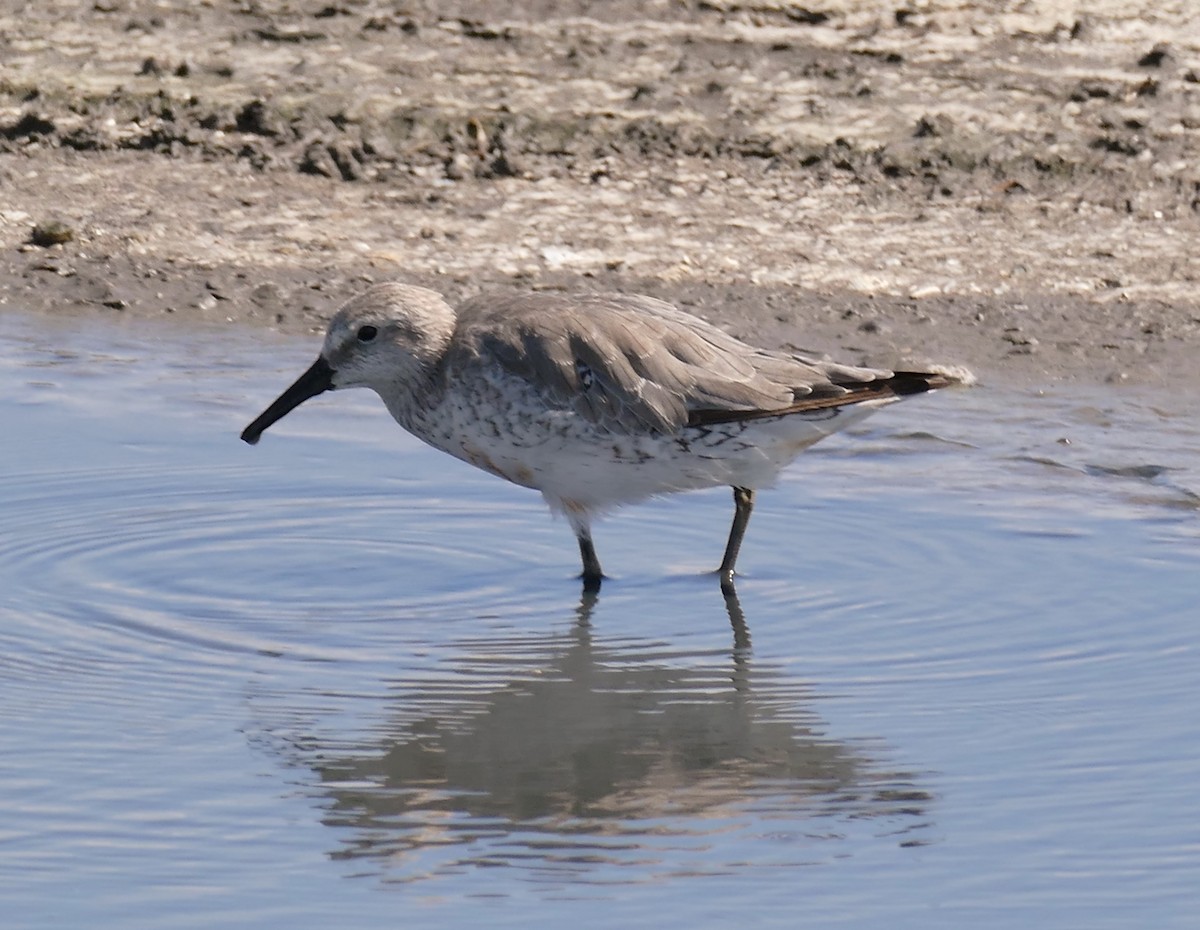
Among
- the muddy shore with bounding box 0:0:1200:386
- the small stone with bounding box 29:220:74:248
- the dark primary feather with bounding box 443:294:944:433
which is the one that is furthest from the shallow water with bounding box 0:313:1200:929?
the small stone with bounding box 29:220:74:248

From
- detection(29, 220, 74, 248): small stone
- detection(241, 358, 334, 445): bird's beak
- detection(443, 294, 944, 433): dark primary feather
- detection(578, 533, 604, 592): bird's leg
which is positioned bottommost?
detection(578, 533, 604, 592): bird's leg

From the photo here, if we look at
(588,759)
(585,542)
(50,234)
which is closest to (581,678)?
(588,759)

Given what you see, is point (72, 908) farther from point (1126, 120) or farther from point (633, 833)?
point (1126, 120)

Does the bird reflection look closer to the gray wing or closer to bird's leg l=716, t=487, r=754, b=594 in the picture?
bird's leg l=716, t=487, r=754, b=594

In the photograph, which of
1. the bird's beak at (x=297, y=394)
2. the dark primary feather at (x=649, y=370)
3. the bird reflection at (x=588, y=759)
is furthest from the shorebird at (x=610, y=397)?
the bird reflection at (x=588, y=759)

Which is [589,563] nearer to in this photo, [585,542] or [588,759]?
[585,542]

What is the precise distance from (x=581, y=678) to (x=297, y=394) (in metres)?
1.92

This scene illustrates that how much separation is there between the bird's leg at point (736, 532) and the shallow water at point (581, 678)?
0.31ft

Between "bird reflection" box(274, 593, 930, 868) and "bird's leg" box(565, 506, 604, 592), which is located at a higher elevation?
"bird's leg" box(565, 506, 604, 592)

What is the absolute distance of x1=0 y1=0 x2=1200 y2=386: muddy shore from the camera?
9969mm

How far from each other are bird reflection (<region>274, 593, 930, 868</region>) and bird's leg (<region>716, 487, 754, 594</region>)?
0.59m

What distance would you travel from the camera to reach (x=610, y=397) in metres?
6.84

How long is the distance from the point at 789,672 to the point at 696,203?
512 cm

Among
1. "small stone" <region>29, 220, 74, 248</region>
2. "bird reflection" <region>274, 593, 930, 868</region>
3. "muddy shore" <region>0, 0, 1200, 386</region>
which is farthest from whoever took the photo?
"small stone" <region>29, 220, 74, 248</region>
